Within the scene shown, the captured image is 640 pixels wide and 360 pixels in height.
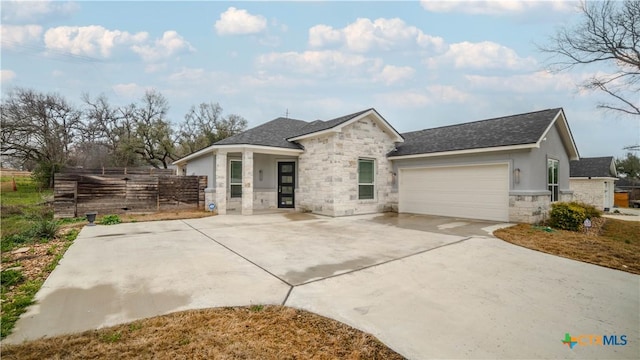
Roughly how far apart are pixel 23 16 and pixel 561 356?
48.5 ft

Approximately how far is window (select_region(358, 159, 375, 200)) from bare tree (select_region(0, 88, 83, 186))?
22.7 metres

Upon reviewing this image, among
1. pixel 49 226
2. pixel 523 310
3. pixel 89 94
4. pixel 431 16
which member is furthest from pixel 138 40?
pixel 89 94

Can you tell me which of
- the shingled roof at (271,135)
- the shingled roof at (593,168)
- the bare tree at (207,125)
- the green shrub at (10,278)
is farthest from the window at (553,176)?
the bare tree at (207,125)

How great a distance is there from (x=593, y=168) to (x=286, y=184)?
948 inches

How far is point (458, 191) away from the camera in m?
10.9

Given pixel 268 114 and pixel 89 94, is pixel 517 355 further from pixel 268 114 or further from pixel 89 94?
pixel 89 94

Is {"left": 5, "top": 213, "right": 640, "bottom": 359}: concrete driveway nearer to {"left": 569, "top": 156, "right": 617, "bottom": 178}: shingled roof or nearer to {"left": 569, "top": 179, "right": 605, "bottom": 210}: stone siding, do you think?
{"left": 569, "top": 179, "right": 605, "bottom": 210}: stone siding

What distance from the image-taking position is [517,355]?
7.79 ft

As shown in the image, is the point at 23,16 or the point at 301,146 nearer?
the point at 23,16

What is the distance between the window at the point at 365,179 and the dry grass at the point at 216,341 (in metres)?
9.35

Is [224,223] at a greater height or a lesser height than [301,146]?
lesser

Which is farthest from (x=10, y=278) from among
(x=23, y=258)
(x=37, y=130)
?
(x=37, y=130)

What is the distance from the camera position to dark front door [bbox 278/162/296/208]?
13.6 meters

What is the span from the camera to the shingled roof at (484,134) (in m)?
9.55
